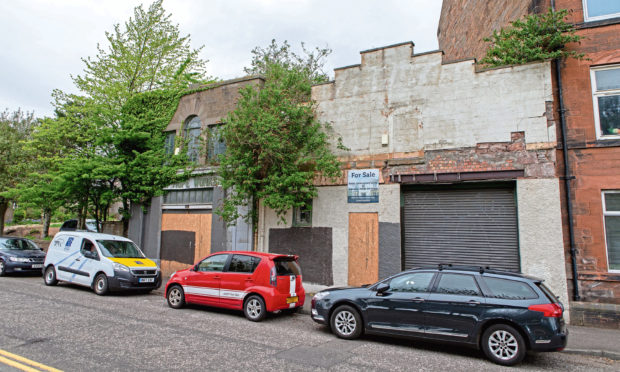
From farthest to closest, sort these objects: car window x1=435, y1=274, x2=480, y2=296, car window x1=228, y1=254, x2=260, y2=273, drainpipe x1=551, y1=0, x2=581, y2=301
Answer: drainpipe x1=551, y1=0, x2=581, y2=301 → car window x1=228, y1=254, x2=260, y2=273 → car window x1=435, y1=274, x2=480, y2=296

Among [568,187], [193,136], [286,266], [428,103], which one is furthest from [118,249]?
[568,187]

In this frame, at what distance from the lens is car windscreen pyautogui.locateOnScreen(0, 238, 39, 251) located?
1518 centimetres

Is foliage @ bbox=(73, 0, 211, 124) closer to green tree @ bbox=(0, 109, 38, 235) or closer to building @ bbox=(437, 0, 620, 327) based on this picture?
green tree @ bbox=(0, 109, 38, 235)

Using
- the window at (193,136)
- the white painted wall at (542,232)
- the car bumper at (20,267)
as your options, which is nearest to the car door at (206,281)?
the window at (193,136)

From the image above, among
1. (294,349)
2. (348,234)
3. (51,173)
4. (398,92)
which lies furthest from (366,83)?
(51,173)

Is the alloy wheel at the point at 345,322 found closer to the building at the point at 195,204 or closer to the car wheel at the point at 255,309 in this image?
the car wheel at the point at 255,309

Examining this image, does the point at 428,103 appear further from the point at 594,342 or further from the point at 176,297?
the point at 176,297

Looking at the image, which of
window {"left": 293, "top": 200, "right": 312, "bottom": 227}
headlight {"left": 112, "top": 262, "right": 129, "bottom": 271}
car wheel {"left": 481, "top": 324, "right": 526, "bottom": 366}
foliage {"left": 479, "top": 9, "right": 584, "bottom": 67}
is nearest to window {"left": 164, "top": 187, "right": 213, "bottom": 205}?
window {"left": 293, "top": 200, "right": 312, "bottom": 227}

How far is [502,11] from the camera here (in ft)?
42.1

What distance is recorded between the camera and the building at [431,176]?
9750 mm

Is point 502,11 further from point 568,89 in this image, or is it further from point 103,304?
point 103,304

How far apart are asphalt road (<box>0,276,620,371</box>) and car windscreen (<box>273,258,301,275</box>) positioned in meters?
1.13

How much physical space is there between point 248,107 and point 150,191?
712 cm

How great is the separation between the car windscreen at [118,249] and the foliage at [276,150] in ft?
11.1
